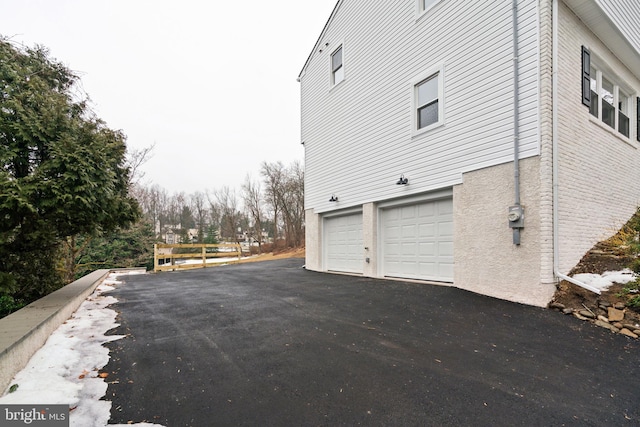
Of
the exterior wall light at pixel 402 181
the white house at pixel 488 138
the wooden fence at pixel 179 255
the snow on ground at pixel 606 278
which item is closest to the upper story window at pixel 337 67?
the white house at pixel 488 138

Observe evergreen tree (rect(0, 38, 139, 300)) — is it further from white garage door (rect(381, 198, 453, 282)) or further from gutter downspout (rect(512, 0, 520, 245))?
gutter downspout (rect(512, 0, 520, 245))

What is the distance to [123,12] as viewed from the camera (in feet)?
25.3

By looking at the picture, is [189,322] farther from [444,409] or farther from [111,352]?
[444,409]

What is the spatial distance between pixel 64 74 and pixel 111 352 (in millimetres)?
5544

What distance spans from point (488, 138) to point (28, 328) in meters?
6.90

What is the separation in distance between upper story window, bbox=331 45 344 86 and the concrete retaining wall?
8.79 metres

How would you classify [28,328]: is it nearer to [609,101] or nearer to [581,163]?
[581,163]

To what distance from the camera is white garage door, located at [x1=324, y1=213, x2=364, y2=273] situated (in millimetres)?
8669

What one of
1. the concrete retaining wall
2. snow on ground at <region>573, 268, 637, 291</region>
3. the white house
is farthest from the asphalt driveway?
Answer: the white house

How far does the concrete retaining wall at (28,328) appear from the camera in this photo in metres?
2.26

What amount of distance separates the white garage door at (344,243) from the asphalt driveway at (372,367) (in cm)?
397

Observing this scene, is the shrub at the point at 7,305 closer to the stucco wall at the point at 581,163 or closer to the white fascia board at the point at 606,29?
the stucco wall at the point at 581,163

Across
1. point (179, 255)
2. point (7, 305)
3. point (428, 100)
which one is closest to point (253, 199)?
point (179, 255)

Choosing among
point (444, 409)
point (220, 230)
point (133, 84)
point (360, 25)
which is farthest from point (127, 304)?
point (220, 230)
